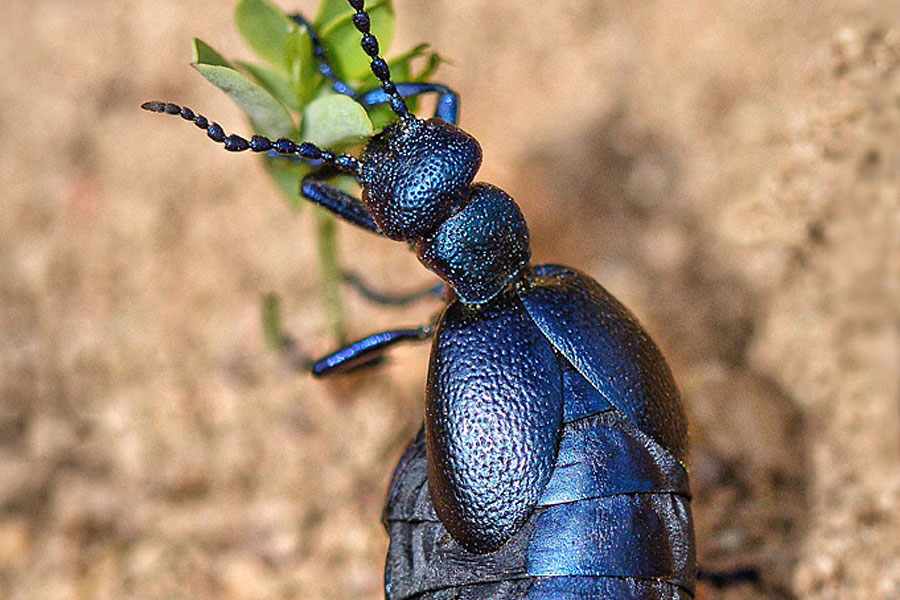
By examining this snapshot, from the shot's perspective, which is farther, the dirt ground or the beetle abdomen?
the dirt ground

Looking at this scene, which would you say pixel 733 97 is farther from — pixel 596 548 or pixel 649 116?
pixel 596 548

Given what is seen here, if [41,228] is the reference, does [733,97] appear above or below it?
above

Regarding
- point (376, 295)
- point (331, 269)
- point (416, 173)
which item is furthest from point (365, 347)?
point (376, 295)

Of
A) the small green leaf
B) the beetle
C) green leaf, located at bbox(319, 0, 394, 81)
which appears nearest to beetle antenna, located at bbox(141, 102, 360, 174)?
the beetle

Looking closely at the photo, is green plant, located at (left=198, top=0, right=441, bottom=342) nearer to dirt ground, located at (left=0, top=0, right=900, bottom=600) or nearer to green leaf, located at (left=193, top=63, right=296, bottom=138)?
green leaf, located at (left=193, top=63, right=296, bottom=138)

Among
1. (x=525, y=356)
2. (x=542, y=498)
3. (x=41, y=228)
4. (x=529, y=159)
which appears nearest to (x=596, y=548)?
(x=542, y=498)

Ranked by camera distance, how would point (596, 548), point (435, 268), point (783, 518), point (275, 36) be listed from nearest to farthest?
point (596, 548)
point (435, 268)
point (275, 36)
point (783, 518)
